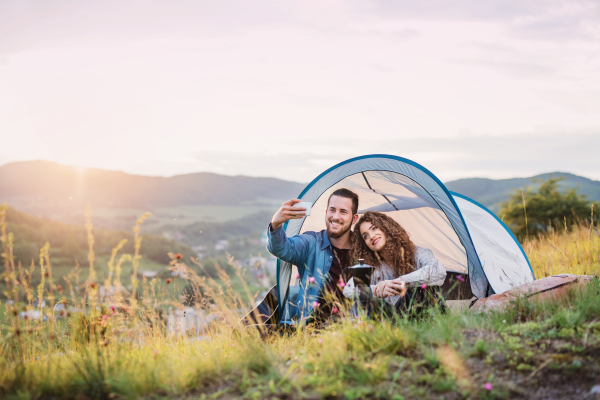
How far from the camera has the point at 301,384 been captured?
215cm

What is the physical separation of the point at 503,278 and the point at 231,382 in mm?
3145

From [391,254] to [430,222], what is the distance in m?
0.82

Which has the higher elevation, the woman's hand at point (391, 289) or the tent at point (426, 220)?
the tent at point (426, 220)

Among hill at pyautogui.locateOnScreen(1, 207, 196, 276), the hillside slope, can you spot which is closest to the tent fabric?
the hillside slope

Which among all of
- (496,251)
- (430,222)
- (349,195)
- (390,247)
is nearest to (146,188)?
(349,195)

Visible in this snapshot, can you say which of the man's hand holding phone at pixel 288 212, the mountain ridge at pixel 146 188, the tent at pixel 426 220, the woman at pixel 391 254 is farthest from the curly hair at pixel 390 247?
the mountain ridge at pixel 146 188

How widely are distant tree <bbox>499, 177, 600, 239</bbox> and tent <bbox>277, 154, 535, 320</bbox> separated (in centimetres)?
809

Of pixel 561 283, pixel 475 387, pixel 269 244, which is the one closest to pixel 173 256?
pixel 269 244

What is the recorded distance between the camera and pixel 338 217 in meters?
4.45

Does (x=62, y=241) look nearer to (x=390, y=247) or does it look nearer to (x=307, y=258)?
(x=307, y=258)

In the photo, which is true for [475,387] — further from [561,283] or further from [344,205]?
[344,205]

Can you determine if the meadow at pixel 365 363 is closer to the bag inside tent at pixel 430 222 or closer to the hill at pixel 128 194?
the bag inside tent at pixel 430 222

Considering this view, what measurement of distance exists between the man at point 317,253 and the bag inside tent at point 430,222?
150 mm

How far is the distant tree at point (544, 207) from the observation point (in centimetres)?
1198
